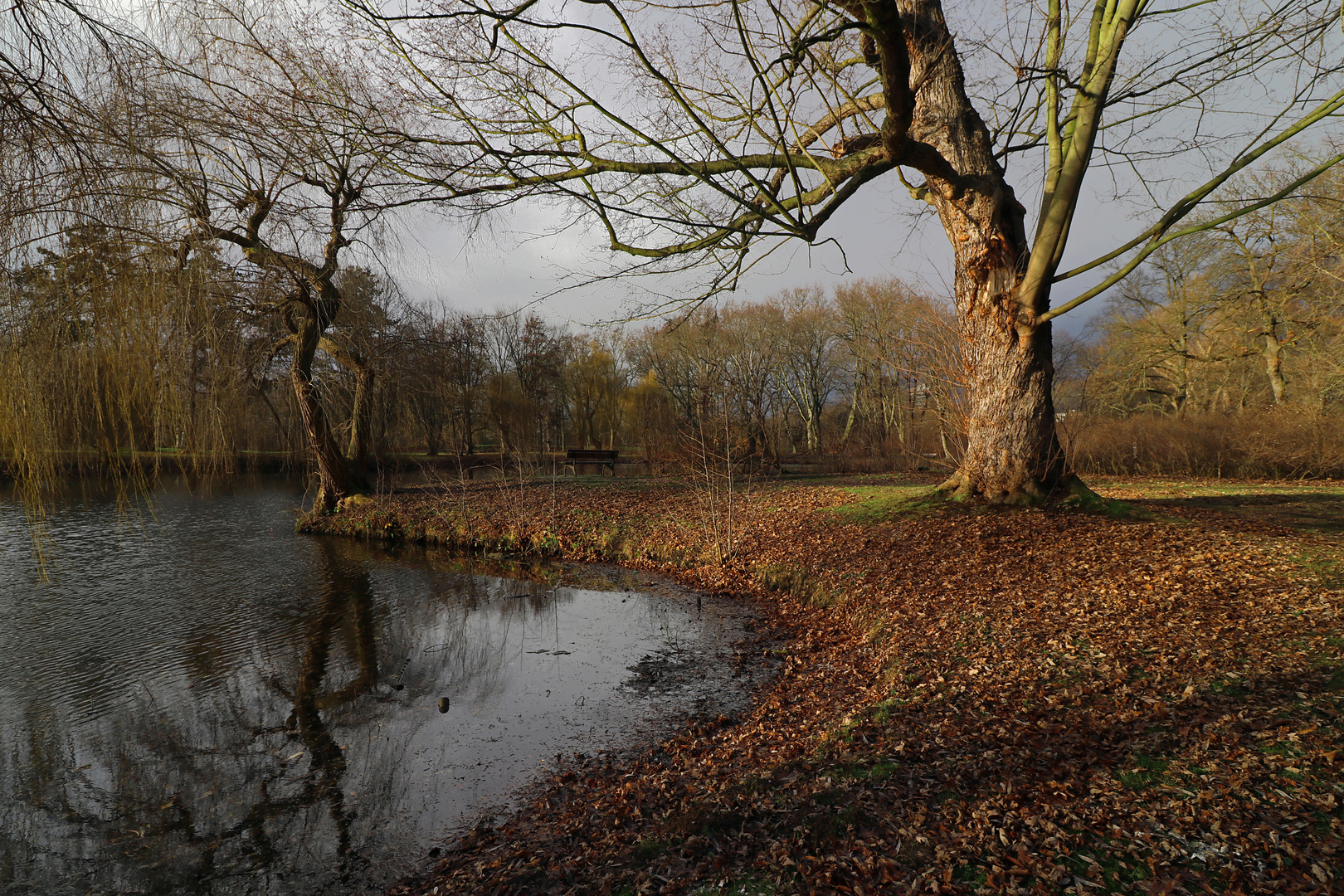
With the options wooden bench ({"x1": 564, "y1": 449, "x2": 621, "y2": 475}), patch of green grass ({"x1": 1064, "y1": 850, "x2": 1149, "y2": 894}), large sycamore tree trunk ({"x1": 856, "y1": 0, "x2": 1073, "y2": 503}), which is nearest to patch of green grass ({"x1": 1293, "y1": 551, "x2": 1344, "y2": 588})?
large sycamore tree trunk ({"x1": 856, "y1": 0, "x2": 1073, "y2": 503})

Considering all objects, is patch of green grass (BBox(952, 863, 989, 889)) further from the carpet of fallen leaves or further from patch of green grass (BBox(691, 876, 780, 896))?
patch of green grass (BBox(691, 876, 780, 896))

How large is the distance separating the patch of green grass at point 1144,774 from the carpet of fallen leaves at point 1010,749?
0.05 feet

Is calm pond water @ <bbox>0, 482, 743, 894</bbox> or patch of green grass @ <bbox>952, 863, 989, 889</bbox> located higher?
patch of green grass @ <bbox>952, 863, 989, 889</bbox>

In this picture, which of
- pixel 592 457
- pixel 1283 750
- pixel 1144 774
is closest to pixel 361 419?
pixel 592 457

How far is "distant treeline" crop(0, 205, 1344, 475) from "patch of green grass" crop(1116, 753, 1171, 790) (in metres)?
4.96

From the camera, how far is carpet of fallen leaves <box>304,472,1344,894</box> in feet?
9.01

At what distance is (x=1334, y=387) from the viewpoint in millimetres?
Result: 16938

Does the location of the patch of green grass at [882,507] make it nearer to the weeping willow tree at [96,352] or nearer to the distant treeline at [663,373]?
the distant treeline at [663,373]

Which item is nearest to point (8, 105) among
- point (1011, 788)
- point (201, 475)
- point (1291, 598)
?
point (201, 475)

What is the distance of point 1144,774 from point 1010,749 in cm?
62

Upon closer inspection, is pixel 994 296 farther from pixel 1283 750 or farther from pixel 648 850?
pixel 648 850

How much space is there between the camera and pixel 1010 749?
361cm

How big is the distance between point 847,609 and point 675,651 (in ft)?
6.63

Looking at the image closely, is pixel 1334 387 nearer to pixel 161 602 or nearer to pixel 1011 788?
pixel 1011 788
